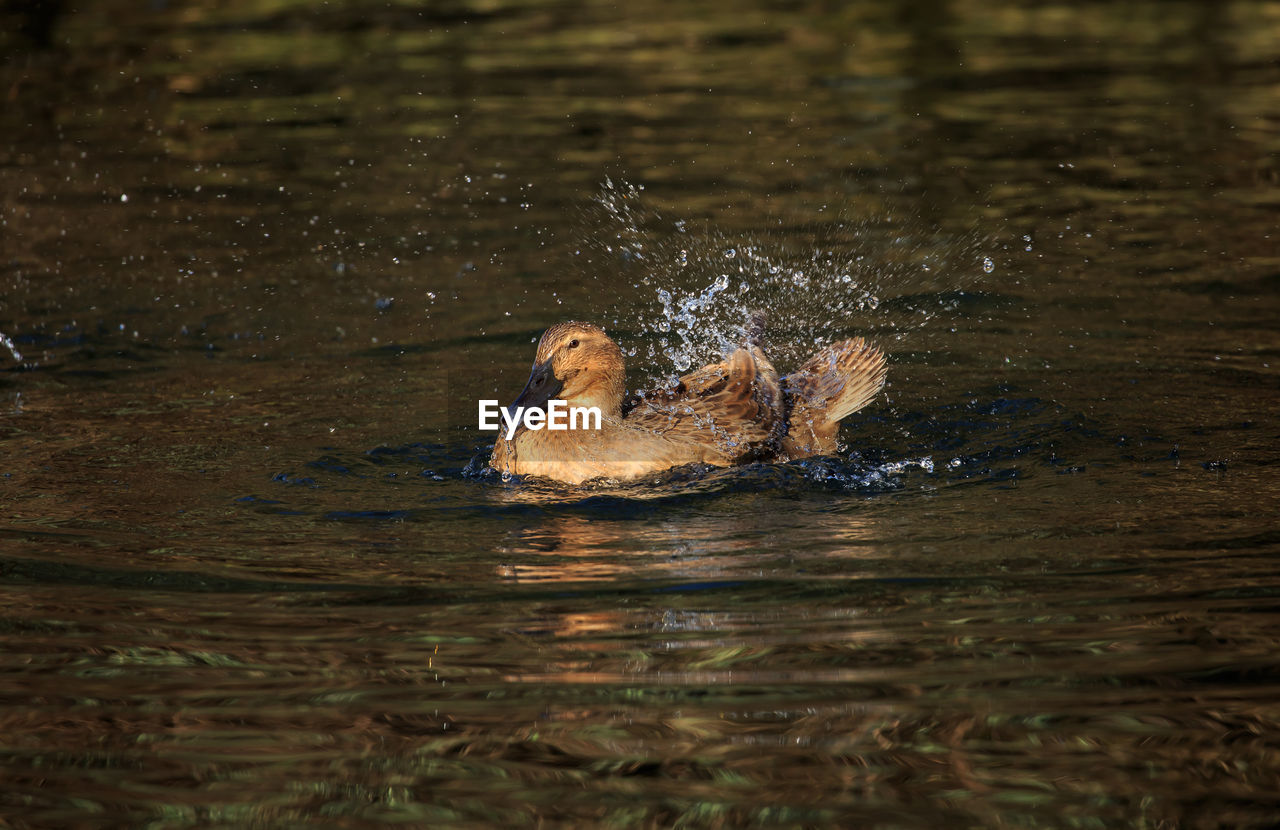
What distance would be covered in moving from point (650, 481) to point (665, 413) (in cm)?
49

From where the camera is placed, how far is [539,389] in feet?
23.3

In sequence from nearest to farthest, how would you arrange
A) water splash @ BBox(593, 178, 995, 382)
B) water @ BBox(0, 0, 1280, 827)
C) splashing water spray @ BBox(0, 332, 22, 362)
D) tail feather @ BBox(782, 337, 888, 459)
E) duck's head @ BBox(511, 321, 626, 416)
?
1. water @ BBox(0, 0, 1280, 827)
2. duck's head @ BBox(511, 321, 626, 416)
3. tail feather @ BBox(782, 337, 888, 459)
4. splashing water spray @ BBox(0, 332, 22, 362)
5. water splash @ BBox(593, 178, 995, 382)

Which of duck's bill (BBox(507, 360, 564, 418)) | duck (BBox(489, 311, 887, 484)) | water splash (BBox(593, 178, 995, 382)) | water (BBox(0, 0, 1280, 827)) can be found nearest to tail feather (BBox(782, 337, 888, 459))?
duck (BBox(489, 311, 887, 484))

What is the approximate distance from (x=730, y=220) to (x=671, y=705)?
6.77 meters

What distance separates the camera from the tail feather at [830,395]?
7.61 meters

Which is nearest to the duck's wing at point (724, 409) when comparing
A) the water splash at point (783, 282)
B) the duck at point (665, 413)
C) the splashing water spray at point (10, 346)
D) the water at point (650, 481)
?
the duck at point (665, 413)

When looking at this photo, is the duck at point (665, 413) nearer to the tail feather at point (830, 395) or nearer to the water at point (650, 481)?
the tail feather at point (830, 395)

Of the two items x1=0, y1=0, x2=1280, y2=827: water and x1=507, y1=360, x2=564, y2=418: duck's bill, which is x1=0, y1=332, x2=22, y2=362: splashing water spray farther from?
x1=507, y1=360, x2=564, y2=418: duck's bill

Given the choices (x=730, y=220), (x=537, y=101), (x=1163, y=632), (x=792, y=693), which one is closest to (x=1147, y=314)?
(x=730, y=220)

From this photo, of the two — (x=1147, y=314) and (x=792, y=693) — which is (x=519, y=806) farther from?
(x=1147, y=314)

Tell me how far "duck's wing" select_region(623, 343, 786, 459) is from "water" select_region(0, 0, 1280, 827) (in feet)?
1.03

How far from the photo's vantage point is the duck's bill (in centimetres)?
706

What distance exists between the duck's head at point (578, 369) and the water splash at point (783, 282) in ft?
5.10

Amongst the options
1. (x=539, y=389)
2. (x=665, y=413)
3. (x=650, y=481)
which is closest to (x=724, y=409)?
(x=665, y=413)
